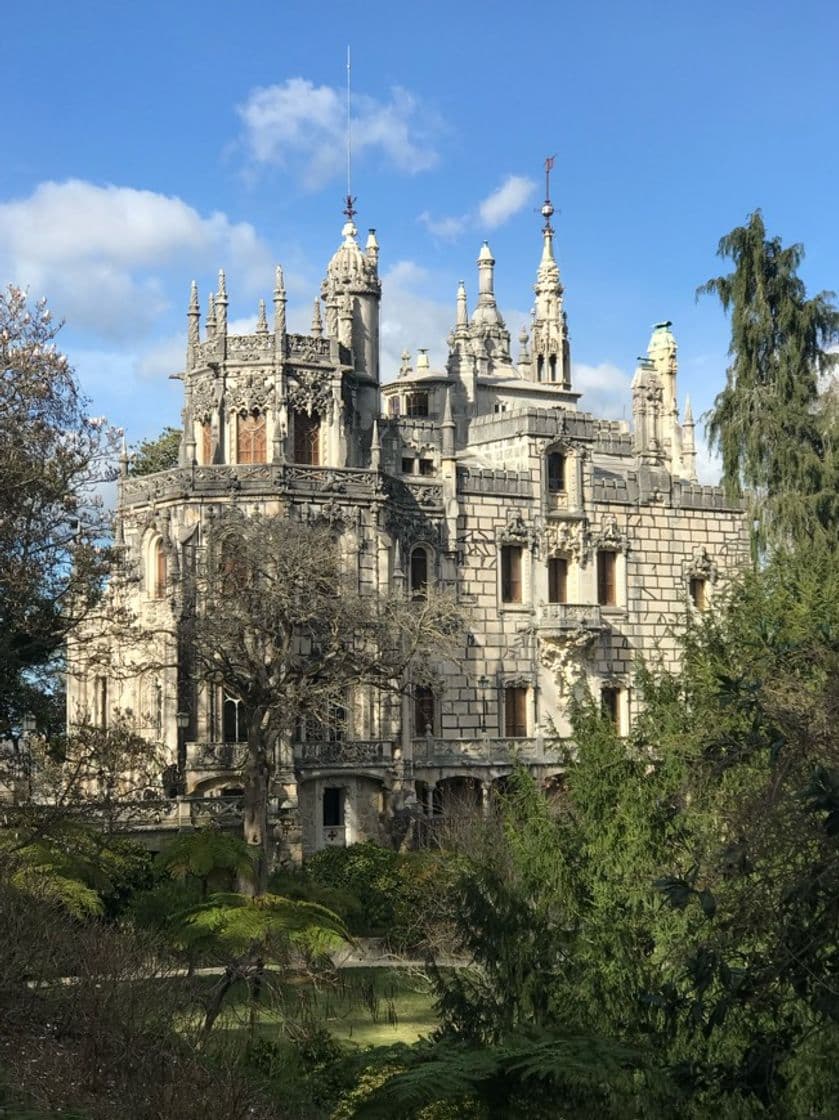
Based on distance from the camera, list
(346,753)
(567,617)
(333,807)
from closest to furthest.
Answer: (346,753) < (333,807) < (567,617)

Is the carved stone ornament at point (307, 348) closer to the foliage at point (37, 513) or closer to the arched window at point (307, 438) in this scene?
the arched window at point (307, 438)

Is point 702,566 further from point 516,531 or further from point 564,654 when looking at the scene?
point 516,531

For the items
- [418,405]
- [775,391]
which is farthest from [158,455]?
[775,391]

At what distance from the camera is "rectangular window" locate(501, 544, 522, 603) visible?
2164 inches

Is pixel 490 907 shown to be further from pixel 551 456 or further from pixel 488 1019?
pixel 551 456

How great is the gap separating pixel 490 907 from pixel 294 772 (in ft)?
84.4

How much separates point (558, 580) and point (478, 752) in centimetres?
696

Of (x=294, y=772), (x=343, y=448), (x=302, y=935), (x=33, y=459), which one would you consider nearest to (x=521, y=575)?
(x=343, y=448)

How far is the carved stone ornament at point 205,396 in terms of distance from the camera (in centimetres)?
5059

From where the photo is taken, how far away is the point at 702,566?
195ft

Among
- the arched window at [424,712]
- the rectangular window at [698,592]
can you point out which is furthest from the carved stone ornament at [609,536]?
the arched window at [424,712]

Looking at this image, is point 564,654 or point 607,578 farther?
point 607,578

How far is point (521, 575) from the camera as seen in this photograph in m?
55.2

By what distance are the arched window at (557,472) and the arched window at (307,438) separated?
354 inches
